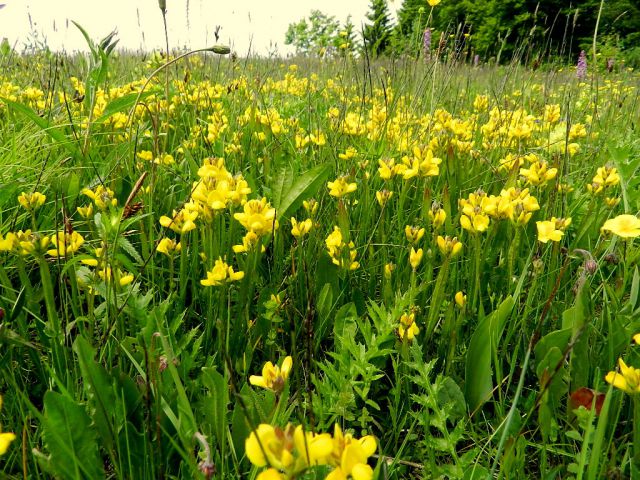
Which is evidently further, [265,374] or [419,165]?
[419,165]

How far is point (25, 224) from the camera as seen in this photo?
5.13 feet

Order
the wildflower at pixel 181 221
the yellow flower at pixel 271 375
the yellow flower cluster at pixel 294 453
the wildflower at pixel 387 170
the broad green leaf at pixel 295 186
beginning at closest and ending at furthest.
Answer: the yellow flower cluster at pixel 294 453
the yellow flower at pixel 271 375
the wildflower at pixel 181 221
the broad green leaf at pixel 295 186
the wildflower at pixel 387 170

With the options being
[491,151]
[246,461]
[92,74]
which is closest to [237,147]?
[92,74]

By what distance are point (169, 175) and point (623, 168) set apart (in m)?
1.58

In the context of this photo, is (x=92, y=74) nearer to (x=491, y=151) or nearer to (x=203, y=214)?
(x=203, y=214)

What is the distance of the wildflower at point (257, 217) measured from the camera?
1.10 meters

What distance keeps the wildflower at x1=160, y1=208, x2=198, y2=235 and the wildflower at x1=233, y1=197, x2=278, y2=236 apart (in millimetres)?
105

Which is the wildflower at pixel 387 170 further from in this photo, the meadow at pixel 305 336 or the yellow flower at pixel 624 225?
the yellow flower at pixel 624 225

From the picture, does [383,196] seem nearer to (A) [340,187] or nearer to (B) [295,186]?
(A) [340,187]

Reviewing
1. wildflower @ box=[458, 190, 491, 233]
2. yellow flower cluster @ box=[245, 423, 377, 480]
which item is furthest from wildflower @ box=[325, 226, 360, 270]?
yellow flower cluster @ box=[245, 423, 377, 480]

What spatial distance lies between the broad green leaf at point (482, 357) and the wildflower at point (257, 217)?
1.62 ft

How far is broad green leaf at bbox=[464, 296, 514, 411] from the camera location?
106 cm

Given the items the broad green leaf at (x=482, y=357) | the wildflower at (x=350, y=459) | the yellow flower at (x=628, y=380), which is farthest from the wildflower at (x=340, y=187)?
the wildflower at (x=350, y=459)

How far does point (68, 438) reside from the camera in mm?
774
